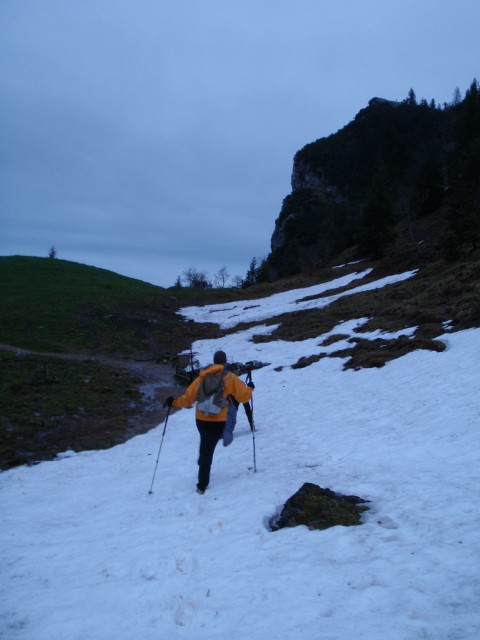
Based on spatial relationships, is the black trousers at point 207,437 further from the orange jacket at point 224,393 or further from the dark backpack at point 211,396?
the dark backpack at point 211,396

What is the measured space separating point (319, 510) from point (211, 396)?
100 inches

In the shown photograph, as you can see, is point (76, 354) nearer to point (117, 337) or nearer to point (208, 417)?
point (117, 337)

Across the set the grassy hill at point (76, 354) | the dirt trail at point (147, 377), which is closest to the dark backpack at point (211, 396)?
the grassy hill at point (76, 354)

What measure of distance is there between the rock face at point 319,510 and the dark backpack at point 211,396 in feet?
6.35

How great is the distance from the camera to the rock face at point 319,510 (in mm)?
5859

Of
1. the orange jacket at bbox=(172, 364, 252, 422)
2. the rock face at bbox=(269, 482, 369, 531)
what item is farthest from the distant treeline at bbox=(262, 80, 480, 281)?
the rock face at bbox=(269, 482, 369, 531)

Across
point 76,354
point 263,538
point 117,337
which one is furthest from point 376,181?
point 263,538

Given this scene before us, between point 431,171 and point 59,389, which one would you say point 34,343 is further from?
point 431,171

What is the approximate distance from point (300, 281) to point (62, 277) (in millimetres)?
27439

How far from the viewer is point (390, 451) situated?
834 centimetres

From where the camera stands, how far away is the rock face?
5859 millimetres

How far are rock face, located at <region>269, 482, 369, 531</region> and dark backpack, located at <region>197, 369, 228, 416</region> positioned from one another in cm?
194

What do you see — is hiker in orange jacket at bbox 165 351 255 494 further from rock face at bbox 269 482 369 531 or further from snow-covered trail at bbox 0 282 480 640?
rock face at bbox 269 482 369 531

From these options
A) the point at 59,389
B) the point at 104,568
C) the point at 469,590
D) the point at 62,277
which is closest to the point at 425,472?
the point at 469,590
